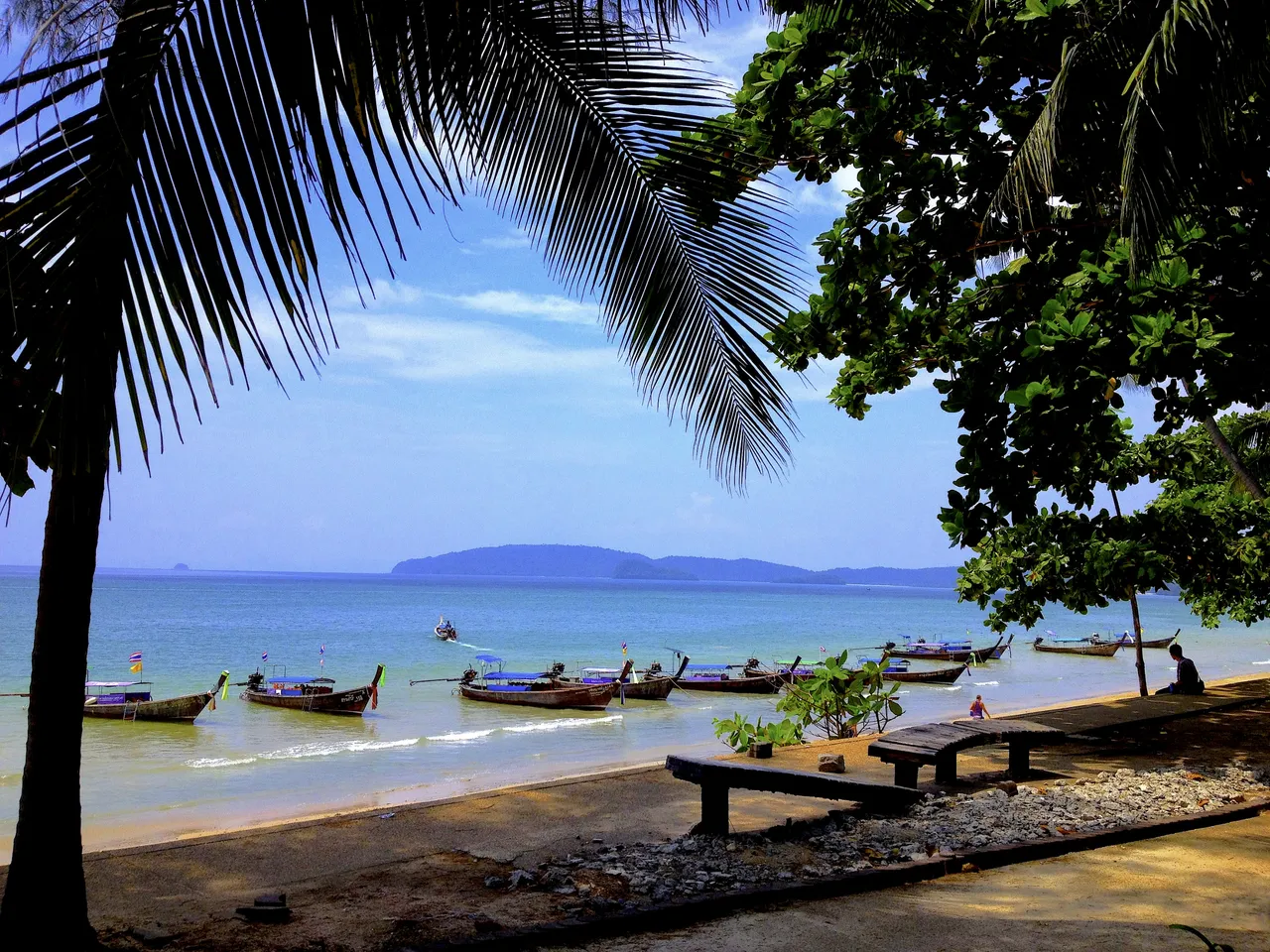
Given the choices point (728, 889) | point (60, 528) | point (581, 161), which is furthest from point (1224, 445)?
point (60, 528)

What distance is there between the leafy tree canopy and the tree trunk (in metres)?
3.71

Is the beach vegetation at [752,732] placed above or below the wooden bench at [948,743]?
below

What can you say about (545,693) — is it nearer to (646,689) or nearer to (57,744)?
(646,689)

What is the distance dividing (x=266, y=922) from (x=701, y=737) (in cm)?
1962

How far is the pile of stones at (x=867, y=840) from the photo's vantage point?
5.17m

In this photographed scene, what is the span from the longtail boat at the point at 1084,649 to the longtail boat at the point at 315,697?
3735cm

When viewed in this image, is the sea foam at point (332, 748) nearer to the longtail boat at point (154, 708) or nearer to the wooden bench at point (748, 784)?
the longtail boat at point (154, 708)

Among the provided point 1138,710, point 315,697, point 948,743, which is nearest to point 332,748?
point 315,697

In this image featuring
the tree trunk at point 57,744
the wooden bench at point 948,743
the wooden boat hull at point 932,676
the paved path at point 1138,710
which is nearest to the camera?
the tree trunk at point 57,744

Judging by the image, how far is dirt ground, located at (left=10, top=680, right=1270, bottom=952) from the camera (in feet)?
14.6

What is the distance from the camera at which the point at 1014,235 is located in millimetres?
7281

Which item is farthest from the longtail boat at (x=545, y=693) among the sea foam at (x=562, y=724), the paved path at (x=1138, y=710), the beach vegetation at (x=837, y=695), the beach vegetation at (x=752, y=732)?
the beach vegetation at (x=752, y=732)

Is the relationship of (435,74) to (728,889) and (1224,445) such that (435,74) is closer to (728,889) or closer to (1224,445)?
(728,889)

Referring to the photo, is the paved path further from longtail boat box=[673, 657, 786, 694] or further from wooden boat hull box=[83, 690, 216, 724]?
wooden boat hull box=[83, 690, 216, 724]
